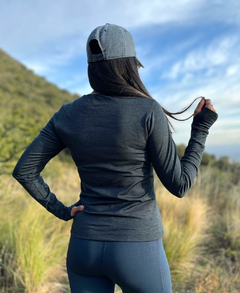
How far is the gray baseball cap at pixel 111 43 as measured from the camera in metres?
1.18

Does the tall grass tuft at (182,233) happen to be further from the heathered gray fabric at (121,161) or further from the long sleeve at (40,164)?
the heathered gray fabric at (121,161)

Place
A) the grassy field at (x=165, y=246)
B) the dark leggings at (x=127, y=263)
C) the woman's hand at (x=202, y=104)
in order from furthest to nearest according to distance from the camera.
A: the grassy field at (x=165, y=246) < the woman's hand at (x=202, y=104) < the dark leggings at (x=127, y=263)

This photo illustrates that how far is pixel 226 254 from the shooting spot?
4.16m

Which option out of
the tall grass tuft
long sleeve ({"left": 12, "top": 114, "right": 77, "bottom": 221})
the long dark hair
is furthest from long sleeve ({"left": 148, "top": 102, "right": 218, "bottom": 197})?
the tall grass tuft

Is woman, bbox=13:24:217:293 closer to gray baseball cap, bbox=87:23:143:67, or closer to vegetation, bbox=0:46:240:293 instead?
gray baseball cap, bbox=87:23:143:67

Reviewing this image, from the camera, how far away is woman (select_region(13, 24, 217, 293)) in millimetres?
1089

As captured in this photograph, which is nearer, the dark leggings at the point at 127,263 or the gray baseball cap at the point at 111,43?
the dark leggings at the point at 127,263

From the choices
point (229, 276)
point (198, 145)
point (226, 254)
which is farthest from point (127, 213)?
point (226, 254)

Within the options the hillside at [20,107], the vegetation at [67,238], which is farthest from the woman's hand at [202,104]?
the hillside at [20,107]

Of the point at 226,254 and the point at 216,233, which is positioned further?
the point at 216,233

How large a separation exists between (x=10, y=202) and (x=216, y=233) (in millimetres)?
3556

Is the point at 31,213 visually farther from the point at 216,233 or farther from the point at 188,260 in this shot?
the point at 216,233

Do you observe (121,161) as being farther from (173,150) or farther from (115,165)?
(173,150)

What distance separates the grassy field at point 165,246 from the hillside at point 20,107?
54cm
